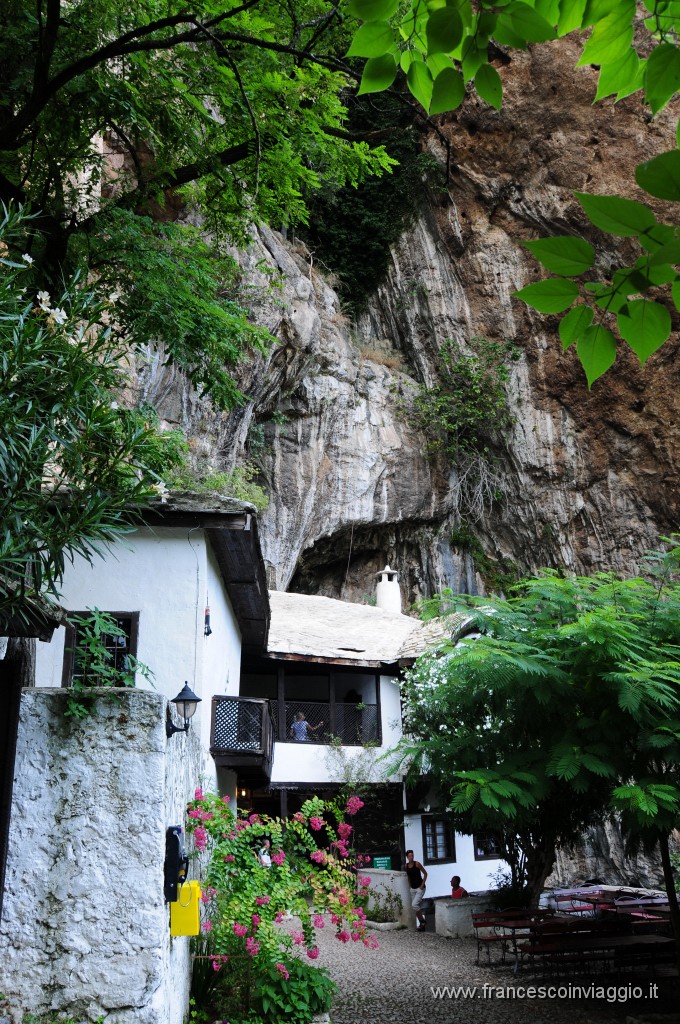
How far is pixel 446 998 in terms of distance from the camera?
961 cm

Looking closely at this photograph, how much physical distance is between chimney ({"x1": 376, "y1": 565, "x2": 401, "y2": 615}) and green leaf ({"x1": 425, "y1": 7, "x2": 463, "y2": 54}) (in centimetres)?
2219

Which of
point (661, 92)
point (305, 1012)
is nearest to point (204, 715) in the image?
point (305, 1012)

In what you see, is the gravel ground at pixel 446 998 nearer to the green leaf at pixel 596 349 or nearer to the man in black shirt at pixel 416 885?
the man in black shirt at pixel 416 885

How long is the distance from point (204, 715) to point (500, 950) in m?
6.94

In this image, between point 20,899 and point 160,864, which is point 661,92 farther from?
point 20,899

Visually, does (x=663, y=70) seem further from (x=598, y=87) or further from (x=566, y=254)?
(x=566, y=254)

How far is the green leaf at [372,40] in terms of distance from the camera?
76.7 inches

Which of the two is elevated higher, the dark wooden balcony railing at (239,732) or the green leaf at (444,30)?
the green leaf at (444,30)

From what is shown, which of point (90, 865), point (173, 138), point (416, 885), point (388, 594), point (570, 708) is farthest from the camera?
point (388, 594)

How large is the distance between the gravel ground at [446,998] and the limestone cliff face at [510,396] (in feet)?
40.7

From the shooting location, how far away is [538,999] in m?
9.87

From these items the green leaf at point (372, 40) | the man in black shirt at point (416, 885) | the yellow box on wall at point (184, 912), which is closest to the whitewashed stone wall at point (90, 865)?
the yellow box on wall at point (184, 912)

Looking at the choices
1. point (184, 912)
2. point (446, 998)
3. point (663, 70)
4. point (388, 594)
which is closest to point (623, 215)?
point (663, 70)

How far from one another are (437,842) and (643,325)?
19.1 metres
